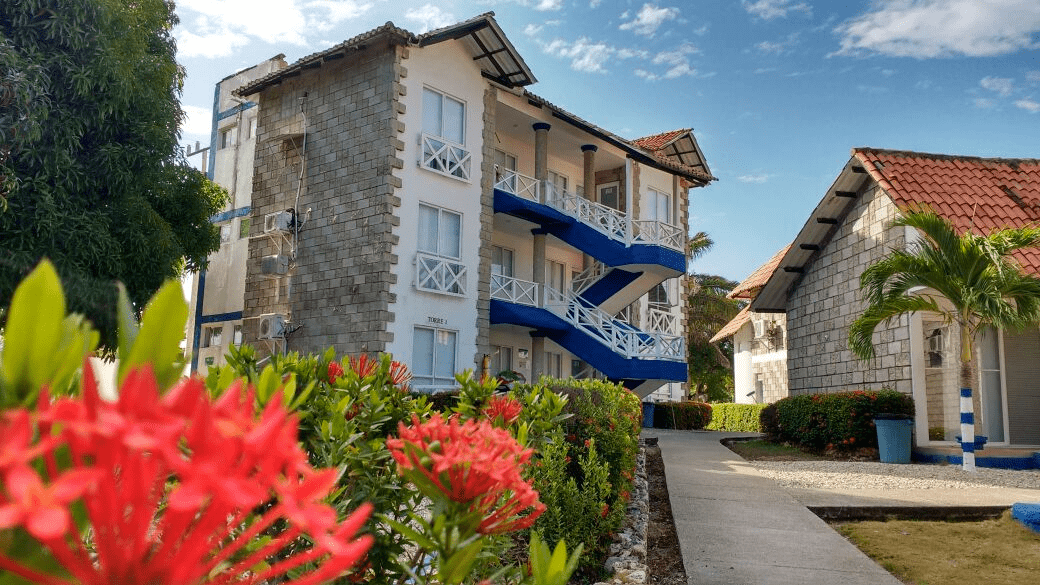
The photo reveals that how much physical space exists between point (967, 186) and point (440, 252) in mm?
12407

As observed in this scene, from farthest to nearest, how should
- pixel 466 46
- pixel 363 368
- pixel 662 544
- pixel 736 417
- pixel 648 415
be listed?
pixel 736 417 → pixel 648 415 → pixel 466 46 → pixel 662 544 → pixel 363 368

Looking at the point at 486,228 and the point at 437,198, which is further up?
the point at 437,198

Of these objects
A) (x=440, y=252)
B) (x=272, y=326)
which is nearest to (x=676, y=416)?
(x=440, y=252)

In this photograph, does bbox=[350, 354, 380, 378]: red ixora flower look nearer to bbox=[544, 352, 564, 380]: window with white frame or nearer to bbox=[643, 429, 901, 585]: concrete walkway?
bbox=[643, 429, 901, 585]: concrete walkway

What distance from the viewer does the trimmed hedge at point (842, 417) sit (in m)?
16.9

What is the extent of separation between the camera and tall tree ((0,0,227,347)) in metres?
15.2

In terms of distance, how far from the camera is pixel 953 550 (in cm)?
768

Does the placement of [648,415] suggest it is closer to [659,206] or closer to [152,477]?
[659,206]

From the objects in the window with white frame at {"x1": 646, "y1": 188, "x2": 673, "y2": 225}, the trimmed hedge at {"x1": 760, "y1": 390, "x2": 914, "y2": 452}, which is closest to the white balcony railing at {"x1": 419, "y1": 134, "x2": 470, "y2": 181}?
the window with white frame at {"x1": 646, "y1": 188, "x2": 673, "y2": 225}

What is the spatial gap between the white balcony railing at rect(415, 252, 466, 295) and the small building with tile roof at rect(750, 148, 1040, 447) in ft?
28.9

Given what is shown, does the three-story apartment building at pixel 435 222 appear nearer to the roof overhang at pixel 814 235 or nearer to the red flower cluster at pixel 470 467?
the roof overhang at pixel 814 235

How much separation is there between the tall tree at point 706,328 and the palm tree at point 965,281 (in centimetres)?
3025

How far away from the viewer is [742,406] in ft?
105

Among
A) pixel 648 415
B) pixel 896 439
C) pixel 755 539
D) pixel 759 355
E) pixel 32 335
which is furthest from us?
pixel 759 355
